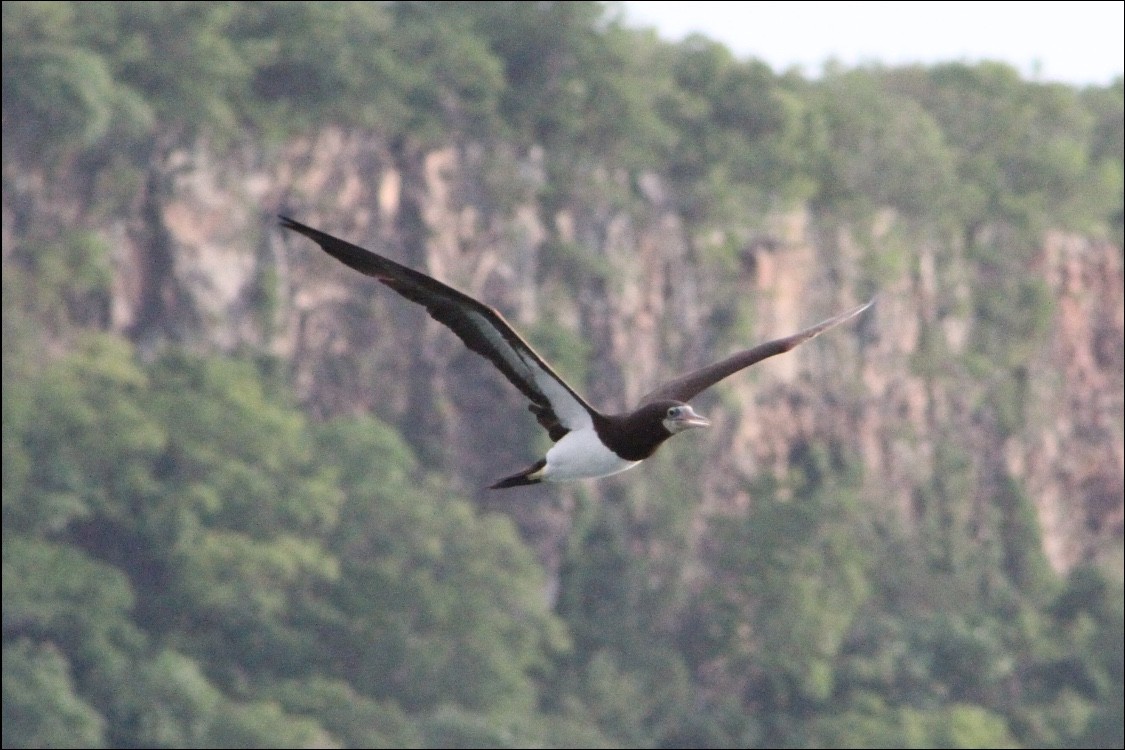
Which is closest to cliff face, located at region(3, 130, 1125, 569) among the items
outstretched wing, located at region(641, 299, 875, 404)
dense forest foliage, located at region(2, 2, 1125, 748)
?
dense forest foliage, located at region(2, 2, 1125, 748)

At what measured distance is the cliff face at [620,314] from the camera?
44.8 meters

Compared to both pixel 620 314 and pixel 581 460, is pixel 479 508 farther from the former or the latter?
pixel 581 460

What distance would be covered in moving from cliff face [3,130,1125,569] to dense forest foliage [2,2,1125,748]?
14.5 inches

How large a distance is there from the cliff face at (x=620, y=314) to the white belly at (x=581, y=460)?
34590mm

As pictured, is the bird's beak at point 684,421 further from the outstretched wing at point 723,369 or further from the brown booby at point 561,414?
the outstretched wing at point 723,369

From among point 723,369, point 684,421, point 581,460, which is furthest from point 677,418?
point 723,369

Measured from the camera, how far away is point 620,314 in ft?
157

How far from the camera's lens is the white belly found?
9.80 meters

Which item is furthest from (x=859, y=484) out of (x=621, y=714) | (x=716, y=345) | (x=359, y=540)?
(x=359, y=540)

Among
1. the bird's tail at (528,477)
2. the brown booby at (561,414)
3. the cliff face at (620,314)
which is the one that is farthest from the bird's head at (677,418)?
the cliff face at (620,314)

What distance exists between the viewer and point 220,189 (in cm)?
4516

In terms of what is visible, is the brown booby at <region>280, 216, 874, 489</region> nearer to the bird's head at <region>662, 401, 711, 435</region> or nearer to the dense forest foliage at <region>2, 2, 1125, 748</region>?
the bird's head at <region>662, 401, 711, 435</region>

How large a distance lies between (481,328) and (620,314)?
38536 millimetres

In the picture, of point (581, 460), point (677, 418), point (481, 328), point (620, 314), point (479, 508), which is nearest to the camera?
point (481, 328)
